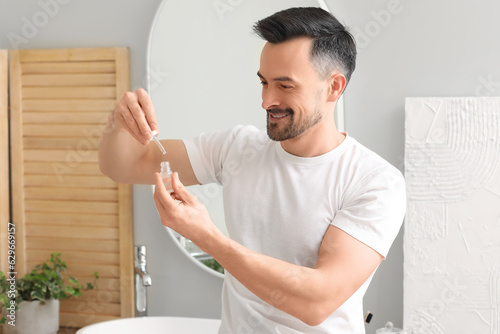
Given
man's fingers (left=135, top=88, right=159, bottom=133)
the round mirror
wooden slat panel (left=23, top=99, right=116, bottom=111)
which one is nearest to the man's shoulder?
man's fingers (left=135, top=88, right=159, bottom=133)

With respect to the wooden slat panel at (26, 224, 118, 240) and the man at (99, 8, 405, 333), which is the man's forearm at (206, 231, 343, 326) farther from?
the wooden slat panel at (26, 224, 118, 240)

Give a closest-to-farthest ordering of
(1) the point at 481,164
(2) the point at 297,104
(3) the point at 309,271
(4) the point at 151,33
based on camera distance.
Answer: (3) the point at 309,271, (2) the point at 297,104, (1) the point at 481,164, (4) the point at 151,33

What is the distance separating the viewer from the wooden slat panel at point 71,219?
1981 mm

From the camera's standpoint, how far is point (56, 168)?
2.01 m

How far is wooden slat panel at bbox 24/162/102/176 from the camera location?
6.48ft

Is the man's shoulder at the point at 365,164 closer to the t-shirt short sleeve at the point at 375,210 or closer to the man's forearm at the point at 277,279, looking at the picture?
the t-shirt short sleeve at the point at 375,210

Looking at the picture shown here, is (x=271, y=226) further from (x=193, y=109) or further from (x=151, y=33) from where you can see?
(x=151, y=33)

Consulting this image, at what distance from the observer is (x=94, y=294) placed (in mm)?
2012

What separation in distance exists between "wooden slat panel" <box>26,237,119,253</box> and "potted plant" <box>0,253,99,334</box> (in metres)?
0.11

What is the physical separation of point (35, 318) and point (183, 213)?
1.18m

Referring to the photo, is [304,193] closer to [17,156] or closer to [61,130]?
[61,130]

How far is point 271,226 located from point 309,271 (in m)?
0.18

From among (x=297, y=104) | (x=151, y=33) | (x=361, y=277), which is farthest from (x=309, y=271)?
(x=151, y=33)

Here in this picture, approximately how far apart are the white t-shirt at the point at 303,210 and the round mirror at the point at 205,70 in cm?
61
